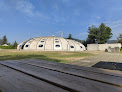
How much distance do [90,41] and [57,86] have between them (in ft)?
153

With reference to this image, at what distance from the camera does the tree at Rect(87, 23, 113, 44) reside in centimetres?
3925

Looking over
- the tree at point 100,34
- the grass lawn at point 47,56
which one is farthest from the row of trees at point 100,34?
the grass lawn at point 47,56

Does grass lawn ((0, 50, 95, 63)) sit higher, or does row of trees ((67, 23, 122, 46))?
row of trees ((67, 23, 122, 46))

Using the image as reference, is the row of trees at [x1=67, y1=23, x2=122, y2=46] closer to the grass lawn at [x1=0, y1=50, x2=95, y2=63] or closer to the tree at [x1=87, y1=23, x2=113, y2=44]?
the tree at [x1=87, y1=23, x2=113, y2=44]

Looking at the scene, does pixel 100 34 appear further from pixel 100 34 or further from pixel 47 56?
pixel 47 56

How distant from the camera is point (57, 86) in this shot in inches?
34.8

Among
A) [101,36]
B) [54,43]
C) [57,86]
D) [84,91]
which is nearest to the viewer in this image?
[84,91]

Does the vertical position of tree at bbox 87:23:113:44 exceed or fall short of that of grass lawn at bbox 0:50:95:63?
it exceeds it

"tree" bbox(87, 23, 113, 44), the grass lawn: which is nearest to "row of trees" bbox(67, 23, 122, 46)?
"tree" bbox(87, 23, 113, 44)

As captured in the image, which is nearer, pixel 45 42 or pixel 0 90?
pixel 0 90

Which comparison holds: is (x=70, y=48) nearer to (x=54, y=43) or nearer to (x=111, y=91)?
(x=54, y=43)

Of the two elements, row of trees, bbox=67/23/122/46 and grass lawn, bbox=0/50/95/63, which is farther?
row of trees, bbox=67/23/122/46

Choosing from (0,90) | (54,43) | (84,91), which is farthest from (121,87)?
(54,43)

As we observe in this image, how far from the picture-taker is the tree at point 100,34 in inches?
1545
